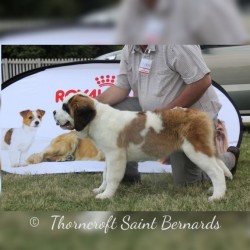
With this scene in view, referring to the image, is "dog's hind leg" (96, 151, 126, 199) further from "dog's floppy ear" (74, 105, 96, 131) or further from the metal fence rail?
the metal fence rail

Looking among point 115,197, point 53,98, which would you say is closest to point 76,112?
point 53,98

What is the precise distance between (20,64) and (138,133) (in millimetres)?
516

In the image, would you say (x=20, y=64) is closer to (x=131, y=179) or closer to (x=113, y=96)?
(x=113, y=96)

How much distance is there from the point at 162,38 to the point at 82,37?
0.80 feet

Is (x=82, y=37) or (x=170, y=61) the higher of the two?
(x=82, y=37)

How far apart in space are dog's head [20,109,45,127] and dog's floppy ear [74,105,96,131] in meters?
0.17

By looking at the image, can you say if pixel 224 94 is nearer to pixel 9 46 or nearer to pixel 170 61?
pixel 170 61

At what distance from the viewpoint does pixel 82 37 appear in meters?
1.44

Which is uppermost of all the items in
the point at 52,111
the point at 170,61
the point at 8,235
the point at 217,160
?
the point at 170,61

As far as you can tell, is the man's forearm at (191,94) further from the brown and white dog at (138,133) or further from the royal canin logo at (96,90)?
the royal canin logo at (96,90)

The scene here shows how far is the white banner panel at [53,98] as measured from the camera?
185cm

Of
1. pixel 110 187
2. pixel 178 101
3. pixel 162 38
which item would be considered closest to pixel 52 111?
pixel 110 187

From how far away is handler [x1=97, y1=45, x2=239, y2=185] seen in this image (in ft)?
5.85

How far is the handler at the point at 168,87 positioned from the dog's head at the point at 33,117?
249mm
